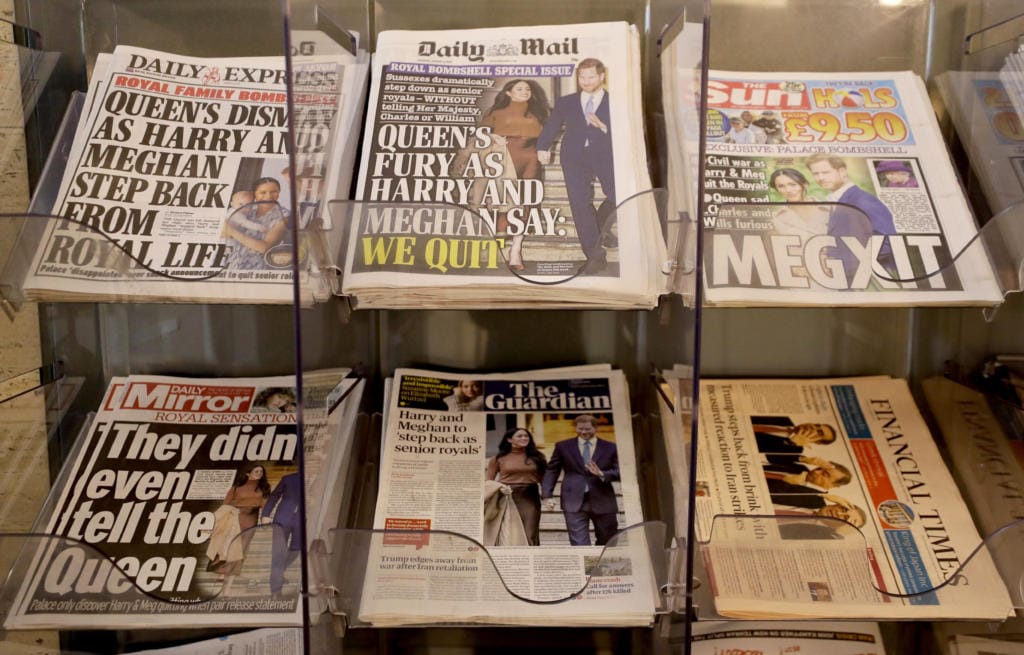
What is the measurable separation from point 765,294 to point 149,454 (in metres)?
0.74

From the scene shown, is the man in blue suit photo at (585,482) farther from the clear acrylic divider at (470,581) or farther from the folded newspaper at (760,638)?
the folded newspaper at (760,638)

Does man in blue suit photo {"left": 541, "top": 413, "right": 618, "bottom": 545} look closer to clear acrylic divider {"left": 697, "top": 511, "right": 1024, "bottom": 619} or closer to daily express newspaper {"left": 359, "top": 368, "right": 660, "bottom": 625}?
daily express newspaper {"left": 359, "top": 368, "right": 660, "bottom": 625}

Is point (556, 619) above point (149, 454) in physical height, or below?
below

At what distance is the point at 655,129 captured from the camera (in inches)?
38.7

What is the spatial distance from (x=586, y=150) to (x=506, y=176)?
0.10m

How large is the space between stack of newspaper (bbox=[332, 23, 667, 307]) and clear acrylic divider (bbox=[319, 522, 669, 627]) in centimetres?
24

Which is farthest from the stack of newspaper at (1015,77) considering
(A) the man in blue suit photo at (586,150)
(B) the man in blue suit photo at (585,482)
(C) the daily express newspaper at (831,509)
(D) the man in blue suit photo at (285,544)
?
(D) the man in blue suit photo at (285,544)

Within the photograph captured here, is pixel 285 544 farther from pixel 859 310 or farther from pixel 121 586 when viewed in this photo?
pixel 859 310

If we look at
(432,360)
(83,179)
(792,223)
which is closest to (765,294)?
(792,223)

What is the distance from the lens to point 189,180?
0.94 metres

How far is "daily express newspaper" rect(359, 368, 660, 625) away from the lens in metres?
0.82

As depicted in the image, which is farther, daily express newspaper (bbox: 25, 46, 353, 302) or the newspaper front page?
the newspaper front page

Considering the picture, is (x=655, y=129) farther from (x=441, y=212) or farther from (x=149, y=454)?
(x=149, y=454)

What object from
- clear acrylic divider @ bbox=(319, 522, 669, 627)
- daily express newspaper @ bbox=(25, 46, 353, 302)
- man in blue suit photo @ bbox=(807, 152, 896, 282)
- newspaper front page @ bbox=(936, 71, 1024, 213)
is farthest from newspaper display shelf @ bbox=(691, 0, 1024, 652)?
daily express newspaper @ bbox=(25, 46, 353, 302)
